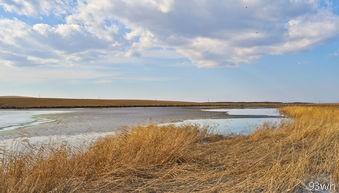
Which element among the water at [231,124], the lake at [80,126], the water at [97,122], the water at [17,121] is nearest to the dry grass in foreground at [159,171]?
the lake at [80,126]

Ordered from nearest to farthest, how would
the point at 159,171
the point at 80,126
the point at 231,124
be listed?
the point at 159,171 < the point at 80,126 < the point at 231,124

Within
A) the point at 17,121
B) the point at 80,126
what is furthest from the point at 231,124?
the point at 17,121

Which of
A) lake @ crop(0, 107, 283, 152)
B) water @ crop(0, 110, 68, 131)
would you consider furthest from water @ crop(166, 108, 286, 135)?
water @ crop(0, 110, 68, 131)

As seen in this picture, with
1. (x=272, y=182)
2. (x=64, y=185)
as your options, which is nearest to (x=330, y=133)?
(x=272, y=182)

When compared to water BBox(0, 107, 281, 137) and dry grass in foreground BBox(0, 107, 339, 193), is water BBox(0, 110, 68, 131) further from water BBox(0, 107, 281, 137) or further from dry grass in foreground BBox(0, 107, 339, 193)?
dry grass in foreground BBox(0, 107, 339, 193)

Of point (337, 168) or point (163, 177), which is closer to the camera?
point (337, 168)

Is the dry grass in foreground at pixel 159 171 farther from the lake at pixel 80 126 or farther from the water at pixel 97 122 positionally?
the water at pixel 97 122

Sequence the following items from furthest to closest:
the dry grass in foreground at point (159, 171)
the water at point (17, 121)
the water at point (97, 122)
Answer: the water at point (17, 121) < the water at point (97, 122) < the dry grass in foreground at point (159, 171)

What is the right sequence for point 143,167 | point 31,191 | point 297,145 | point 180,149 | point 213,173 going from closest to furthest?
point 31,191 → point 213,173 → point 143,167 → point 180,149 → point 297,145

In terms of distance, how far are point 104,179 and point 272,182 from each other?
2.98m

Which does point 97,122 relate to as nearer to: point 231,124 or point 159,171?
point 231,124

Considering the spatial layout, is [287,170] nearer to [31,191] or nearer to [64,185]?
[64,185]

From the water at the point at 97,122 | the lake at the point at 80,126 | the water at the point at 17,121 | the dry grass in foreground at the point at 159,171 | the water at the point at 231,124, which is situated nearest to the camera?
the dry grass in foreground at the point at 159,171

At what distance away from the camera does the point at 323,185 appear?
16.3ft
